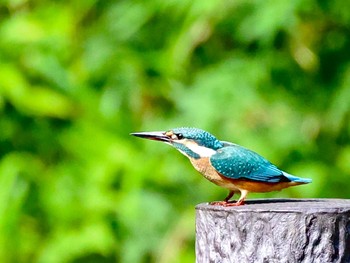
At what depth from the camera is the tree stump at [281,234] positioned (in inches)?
66.6

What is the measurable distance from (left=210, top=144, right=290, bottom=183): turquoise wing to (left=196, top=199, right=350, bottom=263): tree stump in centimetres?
Answer: 20

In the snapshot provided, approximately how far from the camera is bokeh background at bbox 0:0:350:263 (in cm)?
347

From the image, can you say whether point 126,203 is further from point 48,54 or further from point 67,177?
point 48,54

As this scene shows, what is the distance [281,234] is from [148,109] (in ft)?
7.06

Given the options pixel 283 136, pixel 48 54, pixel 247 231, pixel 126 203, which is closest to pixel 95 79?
pixel 48 54

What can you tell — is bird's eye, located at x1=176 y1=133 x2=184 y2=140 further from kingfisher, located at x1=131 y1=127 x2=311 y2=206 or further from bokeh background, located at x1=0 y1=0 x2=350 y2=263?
bokeh background, located at x1=0 y1=0 x2=350 y2=263

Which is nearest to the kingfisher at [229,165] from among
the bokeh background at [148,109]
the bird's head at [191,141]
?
the bird's head at [191,141]

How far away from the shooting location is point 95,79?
146 inches

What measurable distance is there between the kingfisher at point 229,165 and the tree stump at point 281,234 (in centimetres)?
20

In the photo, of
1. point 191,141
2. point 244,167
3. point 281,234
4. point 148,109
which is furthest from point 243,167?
point 148,109

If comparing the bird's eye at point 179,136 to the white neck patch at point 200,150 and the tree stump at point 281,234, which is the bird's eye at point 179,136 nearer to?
the white neck patch at point 200,150

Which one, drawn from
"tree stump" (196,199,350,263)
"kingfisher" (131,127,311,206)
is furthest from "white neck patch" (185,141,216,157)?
"tree stump" (196,199,350,263)

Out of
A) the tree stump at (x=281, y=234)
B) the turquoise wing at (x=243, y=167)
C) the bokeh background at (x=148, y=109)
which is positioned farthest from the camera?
the bokeh background at (x=148, y=109)

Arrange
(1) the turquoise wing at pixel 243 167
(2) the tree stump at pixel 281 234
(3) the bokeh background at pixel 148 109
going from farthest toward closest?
(3) the bokeh background at pixel 148 109 < (1) the turquoise wing at pixel 243 167 < (2) the tree stump at pixel 281 234
